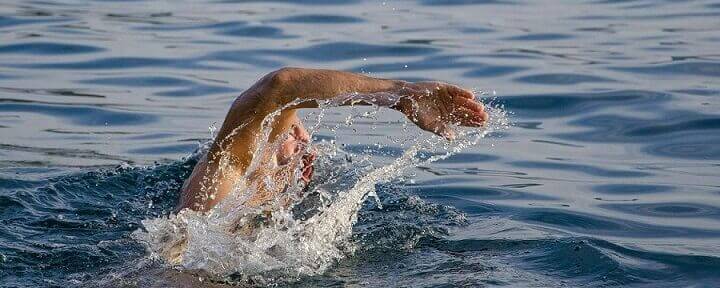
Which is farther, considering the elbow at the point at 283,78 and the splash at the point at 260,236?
the elbow at the point at 283,78

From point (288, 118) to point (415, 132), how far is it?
10.3 feet

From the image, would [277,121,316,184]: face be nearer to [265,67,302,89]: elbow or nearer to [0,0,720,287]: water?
[0,0,720,287]: water

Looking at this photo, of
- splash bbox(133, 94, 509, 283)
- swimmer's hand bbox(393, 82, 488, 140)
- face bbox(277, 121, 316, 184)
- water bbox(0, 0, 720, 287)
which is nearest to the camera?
swimmer's hand bbox(393, 82, 488, 140)

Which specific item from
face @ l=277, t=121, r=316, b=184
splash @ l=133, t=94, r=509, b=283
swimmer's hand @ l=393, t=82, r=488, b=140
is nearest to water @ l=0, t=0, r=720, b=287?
splash @ l=133, t=94, r=509, b=283

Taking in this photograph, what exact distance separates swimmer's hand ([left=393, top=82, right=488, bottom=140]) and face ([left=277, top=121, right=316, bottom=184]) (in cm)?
115

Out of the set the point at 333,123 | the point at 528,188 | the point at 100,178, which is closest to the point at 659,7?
the point at 333,123

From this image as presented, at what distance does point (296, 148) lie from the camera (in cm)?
701

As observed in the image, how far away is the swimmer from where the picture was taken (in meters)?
5.88

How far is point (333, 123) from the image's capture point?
970 cm

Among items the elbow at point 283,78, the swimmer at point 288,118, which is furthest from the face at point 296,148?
the elbow at point 283,78

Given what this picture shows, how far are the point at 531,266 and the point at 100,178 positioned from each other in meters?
2.92

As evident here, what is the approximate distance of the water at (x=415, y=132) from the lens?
20.9 feet

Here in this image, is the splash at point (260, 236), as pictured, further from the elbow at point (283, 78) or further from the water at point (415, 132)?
the elbow at point (283, 78)

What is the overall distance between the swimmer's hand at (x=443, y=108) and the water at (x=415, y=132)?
0.66m
